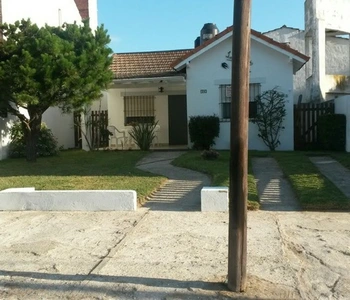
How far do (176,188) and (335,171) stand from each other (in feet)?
13.3

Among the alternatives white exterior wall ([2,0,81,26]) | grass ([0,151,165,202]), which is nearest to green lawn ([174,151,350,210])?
grass ([0,151,165,202])

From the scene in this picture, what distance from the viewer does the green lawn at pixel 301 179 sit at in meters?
6.77

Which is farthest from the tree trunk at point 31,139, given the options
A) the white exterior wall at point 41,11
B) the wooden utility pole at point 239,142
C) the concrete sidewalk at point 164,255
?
the wooden utility pole at point 239,142

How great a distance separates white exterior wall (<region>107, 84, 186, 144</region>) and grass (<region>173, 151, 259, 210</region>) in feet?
19.5

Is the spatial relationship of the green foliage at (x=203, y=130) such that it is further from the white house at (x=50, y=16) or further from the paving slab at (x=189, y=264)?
the paving slab at (x=189, y=264)

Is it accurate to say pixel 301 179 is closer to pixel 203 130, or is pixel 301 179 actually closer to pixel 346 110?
pixel 346 110

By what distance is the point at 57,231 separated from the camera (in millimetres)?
5789

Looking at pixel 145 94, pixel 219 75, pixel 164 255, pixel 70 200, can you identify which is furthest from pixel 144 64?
pixel 164 255

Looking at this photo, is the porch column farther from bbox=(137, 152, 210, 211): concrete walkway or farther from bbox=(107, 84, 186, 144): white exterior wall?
bbox=(137, 152, 210, 211): concrete walkway

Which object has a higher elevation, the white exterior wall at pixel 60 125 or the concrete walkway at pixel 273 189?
the white exterior wall at pixel 60 125

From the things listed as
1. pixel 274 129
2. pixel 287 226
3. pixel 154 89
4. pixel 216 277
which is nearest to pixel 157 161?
pixel 274 129

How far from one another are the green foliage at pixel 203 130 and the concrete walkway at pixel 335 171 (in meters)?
3.91

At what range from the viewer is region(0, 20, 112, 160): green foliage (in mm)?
10891

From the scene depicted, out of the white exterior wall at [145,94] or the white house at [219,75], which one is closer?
the white house at [219,75]
